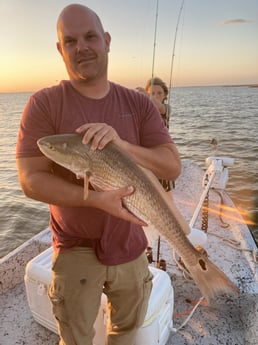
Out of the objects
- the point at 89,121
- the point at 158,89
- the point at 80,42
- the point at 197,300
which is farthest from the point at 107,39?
the point at 158,89

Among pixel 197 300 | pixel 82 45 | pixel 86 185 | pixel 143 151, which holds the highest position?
pixel 82 45

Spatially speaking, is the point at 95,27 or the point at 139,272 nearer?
the point at 95,27

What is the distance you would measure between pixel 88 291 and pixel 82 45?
1711 mm

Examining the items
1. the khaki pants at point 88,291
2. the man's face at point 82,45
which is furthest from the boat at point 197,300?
the man's face at point 82,45

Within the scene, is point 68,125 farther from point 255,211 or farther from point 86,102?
point 255,211

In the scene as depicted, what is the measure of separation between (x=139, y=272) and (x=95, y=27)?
1810 mm

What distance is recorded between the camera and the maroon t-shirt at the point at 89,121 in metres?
2.19

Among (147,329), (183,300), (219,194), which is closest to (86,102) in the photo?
(147,329)

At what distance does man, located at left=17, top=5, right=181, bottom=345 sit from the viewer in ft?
7.00

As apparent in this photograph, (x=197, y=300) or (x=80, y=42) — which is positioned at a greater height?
(x=80, y=42)

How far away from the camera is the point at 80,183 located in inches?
90.3

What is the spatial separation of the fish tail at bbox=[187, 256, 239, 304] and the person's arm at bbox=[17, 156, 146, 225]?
551mm

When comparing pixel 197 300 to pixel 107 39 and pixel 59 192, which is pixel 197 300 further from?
pixel 107 39

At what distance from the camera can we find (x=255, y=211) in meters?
9.76
